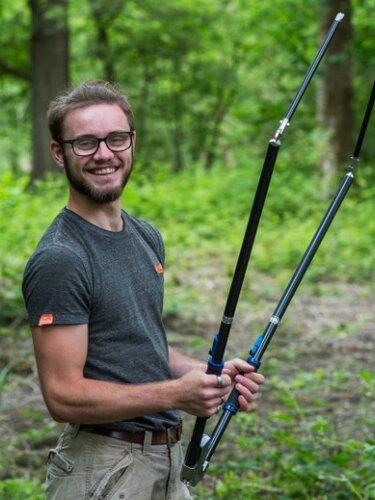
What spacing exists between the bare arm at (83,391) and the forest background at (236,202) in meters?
1.53

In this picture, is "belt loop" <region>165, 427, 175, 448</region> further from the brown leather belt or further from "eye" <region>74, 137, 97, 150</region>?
"eye" <region>74, 137, 97, 150</region>

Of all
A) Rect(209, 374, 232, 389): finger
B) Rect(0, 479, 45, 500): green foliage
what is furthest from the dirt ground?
Rect(209, 374, 232, 389): finger

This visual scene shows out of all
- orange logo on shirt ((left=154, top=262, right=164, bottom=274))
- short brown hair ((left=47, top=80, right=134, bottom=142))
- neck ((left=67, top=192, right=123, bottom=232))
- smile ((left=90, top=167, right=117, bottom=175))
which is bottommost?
orange logo on shirt ((left=154, top=262, right=164, bottom=274))

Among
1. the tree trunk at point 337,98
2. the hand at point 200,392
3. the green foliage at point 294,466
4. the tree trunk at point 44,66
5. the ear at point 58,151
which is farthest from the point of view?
the tree trunk at point 44,66

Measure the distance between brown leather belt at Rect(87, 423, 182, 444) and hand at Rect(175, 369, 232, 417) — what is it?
332 millimetres

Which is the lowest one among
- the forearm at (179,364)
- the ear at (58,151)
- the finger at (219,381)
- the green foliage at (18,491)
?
the green foliage at (18,491)

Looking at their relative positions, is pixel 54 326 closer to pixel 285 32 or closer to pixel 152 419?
pixel 152 419

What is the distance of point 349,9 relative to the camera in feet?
43.4

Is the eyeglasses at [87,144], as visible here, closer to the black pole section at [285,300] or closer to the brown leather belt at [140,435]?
the black pole section at [285,300]

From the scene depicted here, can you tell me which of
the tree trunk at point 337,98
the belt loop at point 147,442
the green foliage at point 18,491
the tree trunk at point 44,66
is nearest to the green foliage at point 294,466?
the green foliage at point 18,491

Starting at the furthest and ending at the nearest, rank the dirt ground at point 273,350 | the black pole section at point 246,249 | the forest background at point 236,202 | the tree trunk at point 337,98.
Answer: the tree trunk at point 337,98 → the dirt ground at point 273,350 → the forest background at point 236,202 → the black pole section at point 246,249

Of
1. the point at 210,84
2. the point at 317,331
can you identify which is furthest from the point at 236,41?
the point at 317,331

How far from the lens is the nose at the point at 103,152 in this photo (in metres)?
2.65

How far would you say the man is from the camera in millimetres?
Result: 2418
